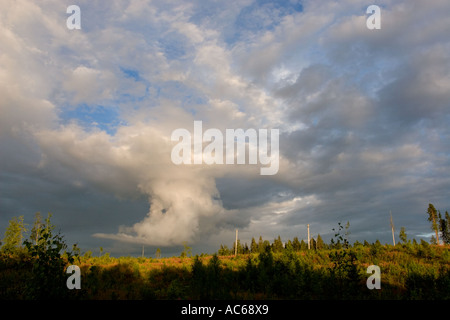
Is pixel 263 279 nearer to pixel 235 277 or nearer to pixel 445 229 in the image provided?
pixel 235 277

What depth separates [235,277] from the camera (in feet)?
69.1

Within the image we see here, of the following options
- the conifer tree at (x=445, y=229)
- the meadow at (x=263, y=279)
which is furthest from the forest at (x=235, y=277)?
the conifer tree at (x=445, y=229)

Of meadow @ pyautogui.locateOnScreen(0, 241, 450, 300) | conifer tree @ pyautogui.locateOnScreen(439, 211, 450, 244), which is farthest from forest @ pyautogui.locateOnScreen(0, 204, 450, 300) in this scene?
conifer tree @ pyautogui.locateOnScreen(439, 211, 450, 244)

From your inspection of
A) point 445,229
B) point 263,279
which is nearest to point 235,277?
point 263,279

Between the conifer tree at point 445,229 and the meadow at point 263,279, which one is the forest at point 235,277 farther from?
the conifer tree at point 445,229

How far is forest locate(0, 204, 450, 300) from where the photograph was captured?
9758 mm

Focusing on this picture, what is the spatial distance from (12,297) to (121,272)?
Answer: 31.9ft

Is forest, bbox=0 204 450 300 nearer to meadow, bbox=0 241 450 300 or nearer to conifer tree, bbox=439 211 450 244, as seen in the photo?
meadow, bbox=0 241 450 300

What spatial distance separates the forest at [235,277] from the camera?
976 cm

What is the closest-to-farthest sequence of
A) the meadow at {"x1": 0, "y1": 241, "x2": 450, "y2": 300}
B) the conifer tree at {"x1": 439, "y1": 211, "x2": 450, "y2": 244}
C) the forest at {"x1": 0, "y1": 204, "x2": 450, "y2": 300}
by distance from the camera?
1. the forest at {"x1": 0, "y1": 204, "x2": 450, "y2": 300}
2. the meadow at {"x1": 0, "y1": 241, "x2": 450, "y2": 300}
3. the conifer tree at {"x1": 439, "y1": 211, "x2": 450, "y2": 244}

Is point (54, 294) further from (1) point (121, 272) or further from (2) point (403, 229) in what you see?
(2) point (403, 229)
